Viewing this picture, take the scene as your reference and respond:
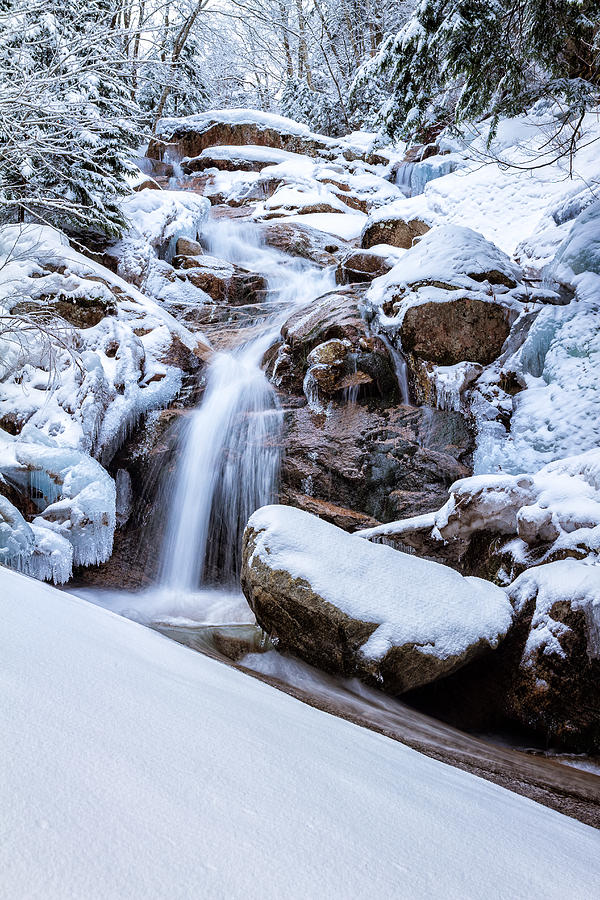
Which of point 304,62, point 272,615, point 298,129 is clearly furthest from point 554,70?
point 304,62

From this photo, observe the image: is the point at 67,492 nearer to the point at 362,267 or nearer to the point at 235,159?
the point at 362,267

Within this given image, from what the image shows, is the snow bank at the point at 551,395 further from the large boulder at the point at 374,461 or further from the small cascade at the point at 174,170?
the small cascade at the point at 174,170

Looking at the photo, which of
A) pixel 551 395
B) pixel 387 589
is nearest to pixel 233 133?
pixel 551 395

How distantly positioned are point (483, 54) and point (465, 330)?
236 centimetres

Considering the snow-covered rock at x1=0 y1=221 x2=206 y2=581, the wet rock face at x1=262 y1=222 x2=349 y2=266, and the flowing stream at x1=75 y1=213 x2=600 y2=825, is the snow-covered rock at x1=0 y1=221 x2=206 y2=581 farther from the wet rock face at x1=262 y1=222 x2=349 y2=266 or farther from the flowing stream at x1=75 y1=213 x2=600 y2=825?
the wet rock face at x1=262 y1=222 x2=349 y2=266

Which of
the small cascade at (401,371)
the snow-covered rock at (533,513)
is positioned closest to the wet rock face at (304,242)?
the small cascade at (401,371)

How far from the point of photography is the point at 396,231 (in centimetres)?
1031

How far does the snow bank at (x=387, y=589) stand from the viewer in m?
3.10

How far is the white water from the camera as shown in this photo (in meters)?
5.37

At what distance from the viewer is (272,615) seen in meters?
3.35

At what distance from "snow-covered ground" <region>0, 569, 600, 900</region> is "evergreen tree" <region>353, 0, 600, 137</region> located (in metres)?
4.56

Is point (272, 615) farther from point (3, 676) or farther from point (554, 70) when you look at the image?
point (554, 70)

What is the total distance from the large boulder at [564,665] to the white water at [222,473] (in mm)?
2809

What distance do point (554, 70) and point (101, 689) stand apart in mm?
5249
